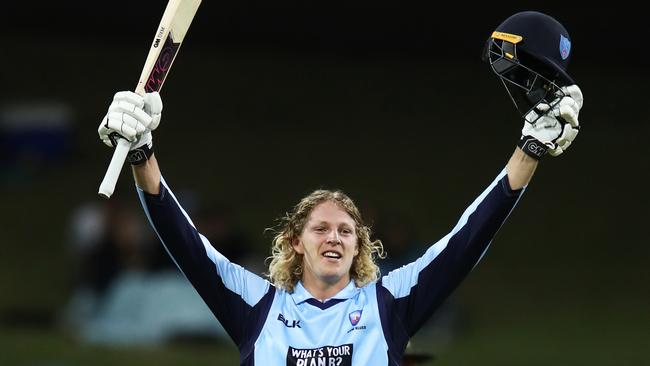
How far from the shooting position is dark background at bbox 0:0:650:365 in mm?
11102

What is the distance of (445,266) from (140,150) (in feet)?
3.26

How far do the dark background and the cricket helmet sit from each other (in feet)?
20.3

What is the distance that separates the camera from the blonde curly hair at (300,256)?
4.22 meters

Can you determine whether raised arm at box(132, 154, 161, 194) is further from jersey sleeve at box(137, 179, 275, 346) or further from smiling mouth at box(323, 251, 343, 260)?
smiling mouth at box(323, 251, 343, 260)

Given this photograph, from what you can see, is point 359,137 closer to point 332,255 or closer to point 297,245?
point 297,245

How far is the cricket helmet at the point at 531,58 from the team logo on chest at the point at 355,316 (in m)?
0.79

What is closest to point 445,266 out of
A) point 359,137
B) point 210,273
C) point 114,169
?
point 210,273

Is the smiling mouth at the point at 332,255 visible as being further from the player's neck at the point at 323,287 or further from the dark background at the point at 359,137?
the dark background at the point at 359,137

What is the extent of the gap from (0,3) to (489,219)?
9153mm

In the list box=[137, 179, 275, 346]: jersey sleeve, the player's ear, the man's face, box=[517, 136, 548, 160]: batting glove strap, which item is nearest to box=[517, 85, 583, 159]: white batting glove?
box=[517, 136, 548, 160]: batting glove strap

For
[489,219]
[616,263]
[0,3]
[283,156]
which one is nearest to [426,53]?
[283,156]

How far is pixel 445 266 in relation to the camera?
4.02 m

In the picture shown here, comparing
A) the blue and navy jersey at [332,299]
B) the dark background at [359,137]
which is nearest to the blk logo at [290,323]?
the blue and navy jersey at [332,299]

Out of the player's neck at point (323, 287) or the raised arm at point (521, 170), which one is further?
the player's neck at point (323, 287)
